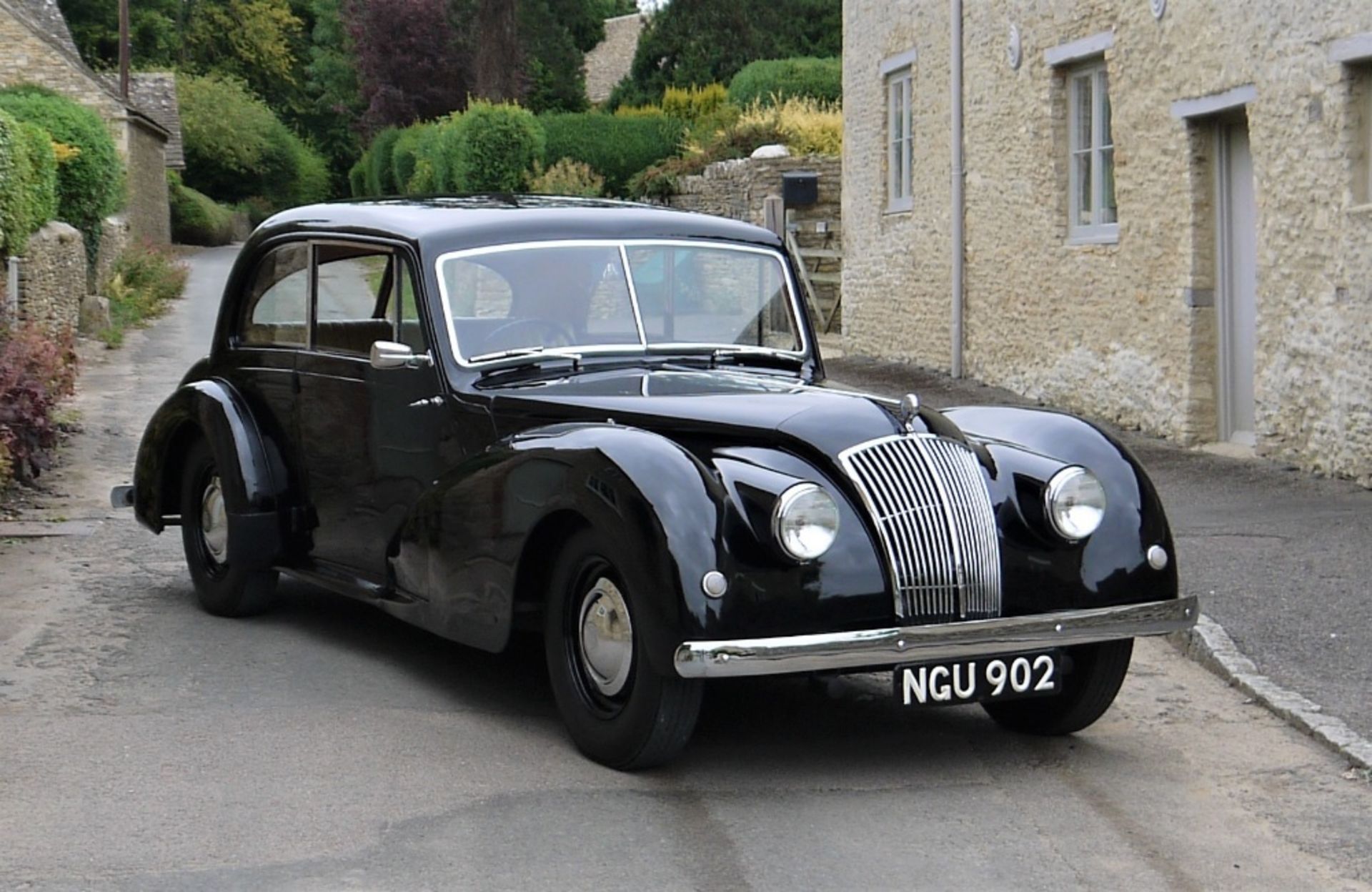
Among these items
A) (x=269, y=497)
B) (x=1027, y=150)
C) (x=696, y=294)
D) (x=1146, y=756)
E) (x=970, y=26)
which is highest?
(x=970, y=26)

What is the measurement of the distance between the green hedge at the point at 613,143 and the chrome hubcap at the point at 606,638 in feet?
105

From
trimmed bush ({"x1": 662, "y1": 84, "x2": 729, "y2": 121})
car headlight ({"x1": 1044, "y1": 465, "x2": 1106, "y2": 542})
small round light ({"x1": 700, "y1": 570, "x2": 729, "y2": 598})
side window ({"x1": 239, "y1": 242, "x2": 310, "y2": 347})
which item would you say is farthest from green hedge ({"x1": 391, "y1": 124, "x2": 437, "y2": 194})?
small round light ({"x1": 700, "y1": 570, "x2": 729, "y2": 598})

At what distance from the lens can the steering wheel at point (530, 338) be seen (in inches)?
268

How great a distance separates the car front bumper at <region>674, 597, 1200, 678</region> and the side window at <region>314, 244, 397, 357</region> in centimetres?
257

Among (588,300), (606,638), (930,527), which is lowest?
(606,638)

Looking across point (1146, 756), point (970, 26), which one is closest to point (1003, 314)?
point (970, 26)

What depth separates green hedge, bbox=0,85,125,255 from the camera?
81.5ft

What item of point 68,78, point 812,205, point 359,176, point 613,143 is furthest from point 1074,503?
point 359,176

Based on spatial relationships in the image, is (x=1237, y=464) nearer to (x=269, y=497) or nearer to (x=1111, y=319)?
(x=1111, y=319)

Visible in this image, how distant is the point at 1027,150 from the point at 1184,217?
3094 mm

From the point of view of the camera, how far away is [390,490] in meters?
7.04

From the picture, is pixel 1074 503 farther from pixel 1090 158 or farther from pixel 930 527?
pixel 1090 158

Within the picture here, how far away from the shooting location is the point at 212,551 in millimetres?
8195

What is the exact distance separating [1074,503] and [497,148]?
30.8m
